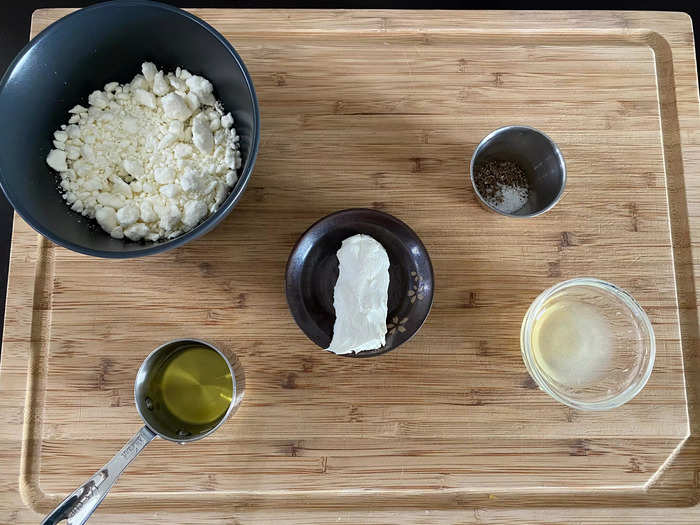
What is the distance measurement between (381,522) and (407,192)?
72 centimetres

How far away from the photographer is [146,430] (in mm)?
1006

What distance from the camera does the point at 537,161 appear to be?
3.83ft

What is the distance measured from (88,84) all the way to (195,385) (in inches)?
26.9

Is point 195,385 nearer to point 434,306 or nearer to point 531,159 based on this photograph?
point 434,306

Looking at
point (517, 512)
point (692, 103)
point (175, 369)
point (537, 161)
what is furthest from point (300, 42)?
point (517, 512)

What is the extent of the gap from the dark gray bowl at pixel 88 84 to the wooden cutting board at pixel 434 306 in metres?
0.13

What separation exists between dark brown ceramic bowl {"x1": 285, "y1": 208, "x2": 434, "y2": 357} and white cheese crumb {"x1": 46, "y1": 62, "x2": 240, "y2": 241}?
0.22m

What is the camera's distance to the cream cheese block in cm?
107

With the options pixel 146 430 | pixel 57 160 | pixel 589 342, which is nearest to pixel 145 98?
pixel 57 160

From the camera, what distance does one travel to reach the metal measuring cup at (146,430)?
37.5 inches

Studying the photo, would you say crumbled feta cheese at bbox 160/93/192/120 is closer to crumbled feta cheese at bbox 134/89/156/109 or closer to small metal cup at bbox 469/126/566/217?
crumbled feta cheese at bbox 134/89/156/109

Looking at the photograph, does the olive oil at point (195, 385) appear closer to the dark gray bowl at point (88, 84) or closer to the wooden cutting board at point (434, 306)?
the wooden cutting board at point (434, 306)

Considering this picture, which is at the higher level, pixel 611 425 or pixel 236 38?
pixel 236 38

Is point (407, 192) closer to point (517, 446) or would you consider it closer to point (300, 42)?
point (300, 42)
